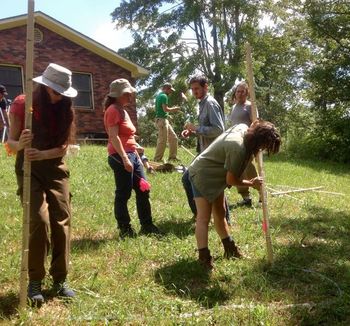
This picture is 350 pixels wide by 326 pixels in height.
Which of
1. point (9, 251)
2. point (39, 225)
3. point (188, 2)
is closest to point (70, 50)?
point (188, 2)

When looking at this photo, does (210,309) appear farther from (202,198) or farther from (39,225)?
(39,225)

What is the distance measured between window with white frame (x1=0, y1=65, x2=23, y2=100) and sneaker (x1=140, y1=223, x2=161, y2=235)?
495 inches

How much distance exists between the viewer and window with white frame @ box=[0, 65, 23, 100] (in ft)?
54.3

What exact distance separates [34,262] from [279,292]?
2.20 metres

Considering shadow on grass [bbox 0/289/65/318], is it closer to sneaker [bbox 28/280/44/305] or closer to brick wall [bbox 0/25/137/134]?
sneaker [bbox 28/280/44/305]

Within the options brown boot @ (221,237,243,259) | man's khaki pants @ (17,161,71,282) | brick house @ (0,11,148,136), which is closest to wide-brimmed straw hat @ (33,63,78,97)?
man's khaki pants @ (17,161,71,282)

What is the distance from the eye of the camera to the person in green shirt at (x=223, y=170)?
4.15 m

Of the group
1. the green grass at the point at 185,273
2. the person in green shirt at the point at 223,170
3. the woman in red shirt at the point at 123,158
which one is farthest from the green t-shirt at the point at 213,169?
the woman in red shirt at the point at 123,158

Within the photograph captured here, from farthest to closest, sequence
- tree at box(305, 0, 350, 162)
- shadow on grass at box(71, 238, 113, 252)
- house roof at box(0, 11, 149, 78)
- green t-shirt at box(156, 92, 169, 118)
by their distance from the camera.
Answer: tree at box(305, 0, 350, 162)
house roof at box(0, 11, 149, 78)
green t-shirt at box(156, 92, 169, 118)
shadow on grass at box(71, 238, 113, 252)

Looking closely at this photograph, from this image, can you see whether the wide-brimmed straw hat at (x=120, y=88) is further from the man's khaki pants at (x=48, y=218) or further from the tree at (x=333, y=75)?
the tree at (x=333, y=75)

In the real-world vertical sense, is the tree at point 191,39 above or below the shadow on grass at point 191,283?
above

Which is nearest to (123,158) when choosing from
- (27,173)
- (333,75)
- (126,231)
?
(126,231)

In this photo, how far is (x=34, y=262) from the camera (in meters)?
3.64

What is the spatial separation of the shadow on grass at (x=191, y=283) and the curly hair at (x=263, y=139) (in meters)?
1.32
